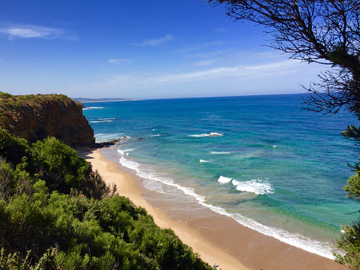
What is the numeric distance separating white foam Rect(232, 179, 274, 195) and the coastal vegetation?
37.4 feet

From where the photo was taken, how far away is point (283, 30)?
4.86 meters

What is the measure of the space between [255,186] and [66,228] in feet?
56.9

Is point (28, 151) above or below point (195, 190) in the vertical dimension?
above

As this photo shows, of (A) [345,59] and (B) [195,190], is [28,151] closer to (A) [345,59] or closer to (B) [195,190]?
(B) [195,190]

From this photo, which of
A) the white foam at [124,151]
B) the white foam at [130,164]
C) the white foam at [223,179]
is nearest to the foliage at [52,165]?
the white foam at [223,179]

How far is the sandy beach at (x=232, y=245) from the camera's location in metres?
10.4

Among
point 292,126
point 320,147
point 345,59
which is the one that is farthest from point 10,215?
point 292,126

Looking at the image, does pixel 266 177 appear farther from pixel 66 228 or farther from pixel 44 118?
pixel 44 118

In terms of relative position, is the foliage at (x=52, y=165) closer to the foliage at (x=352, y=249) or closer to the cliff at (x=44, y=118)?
the cliff at (x=44, y=118)

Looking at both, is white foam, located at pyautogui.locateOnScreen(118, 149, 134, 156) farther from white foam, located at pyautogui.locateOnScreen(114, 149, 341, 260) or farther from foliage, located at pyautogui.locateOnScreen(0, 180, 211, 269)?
foliage, located at pyautogui.locateOnScreen(0, 180, 211, 269)

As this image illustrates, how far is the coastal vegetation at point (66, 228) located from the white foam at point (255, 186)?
1140cm

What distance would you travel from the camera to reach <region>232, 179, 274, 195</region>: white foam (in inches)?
715

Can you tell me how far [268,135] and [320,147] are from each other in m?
10.3

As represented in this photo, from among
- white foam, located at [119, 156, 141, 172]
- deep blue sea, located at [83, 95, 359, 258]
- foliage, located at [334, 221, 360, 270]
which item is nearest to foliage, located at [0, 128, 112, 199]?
deep blue sea, located at [83, 95, 359, 258]
